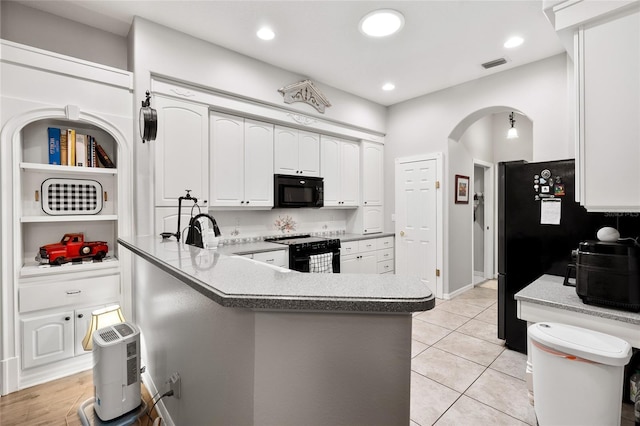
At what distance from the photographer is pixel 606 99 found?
1.62 meters

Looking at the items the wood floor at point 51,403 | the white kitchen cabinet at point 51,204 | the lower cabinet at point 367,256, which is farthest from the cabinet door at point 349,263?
the wood floor at point 51,403

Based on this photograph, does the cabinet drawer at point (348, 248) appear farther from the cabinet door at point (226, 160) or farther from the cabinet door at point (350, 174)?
the cabinet door at point (226, 160)

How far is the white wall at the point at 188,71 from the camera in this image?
273 centimetres

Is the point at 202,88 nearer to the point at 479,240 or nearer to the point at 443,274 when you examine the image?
the point at 443,274

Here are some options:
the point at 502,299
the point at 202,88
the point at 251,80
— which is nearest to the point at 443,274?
the point at 502,299

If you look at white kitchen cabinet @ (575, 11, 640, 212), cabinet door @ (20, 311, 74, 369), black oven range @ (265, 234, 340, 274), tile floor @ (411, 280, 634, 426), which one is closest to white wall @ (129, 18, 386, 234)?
black oven range @ (265, 234, 340, 274)

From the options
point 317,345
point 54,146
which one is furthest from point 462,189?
point 54,146

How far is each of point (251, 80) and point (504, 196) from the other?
2958 millimetres

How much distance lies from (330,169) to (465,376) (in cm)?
303

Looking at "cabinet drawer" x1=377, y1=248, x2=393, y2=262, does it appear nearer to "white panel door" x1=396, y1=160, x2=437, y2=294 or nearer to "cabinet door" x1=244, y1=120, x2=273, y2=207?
"white panel door" x1=396, y1=160, x2=437, y2=294

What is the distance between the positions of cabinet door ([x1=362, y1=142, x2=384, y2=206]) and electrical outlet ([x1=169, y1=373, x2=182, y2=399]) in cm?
371

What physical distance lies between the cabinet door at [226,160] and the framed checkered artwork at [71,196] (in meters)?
1.01

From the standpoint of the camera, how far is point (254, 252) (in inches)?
A: 126

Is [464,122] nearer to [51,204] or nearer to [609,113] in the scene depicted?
[609,113]
